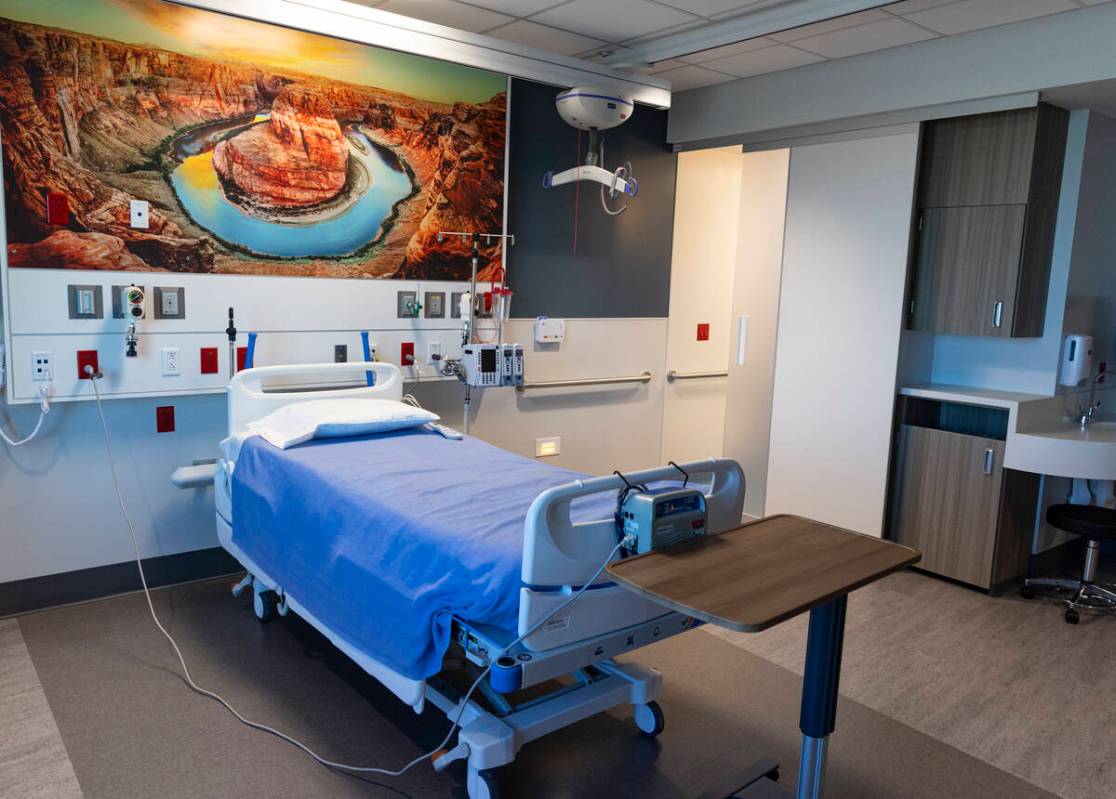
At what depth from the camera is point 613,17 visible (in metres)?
3.72

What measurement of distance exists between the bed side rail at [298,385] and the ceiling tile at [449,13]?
5.29 ft

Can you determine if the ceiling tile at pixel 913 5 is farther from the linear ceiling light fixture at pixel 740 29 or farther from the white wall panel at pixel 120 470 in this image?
the white wall panel at pixel 120 470

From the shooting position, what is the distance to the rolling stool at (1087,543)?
A: 3701 millimetres

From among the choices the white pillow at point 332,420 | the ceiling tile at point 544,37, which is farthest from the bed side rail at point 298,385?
the ceiling tile at point 544,37

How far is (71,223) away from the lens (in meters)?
3.10

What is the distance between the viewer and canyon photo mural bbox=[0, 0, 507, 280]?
302 cm

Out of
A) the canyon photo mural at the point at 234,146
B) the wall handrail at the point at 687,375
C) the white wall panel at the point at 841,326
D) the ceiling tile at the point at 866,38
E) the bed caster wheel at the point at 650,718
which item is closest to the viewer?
the bed caster wheel at the point at 650,718

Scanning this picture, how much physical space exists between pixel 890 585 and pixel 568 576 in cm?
263

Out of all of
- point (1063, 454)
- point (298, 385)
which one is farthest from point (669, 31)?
point (1063, 454)

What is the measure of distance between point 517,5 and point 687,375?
2581 mm

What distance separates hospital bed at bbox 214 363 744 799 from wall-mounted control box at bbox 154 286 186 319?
0.57m

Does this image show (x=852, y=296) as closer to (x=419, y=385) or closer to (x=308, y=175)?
(x=419, y=385)

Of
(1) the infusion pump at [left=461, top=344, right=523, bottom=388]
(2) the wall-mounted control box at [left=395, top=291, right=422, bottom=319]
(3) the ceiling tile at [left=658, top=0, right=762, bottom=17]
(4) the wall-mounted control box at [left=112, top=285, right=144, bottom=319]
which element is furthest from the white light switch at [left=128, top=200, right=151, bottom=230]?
(3) the ceiling tile at [left=658, top=0, right=762, bottom=17]

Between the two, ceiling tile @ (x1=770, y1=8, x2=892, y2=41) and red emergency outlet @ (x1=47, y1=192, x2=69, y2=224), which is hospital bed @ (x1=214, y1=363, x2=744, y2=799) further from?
ceiling tile @ (x1=770, y1=8, x2=892, y2=41)
